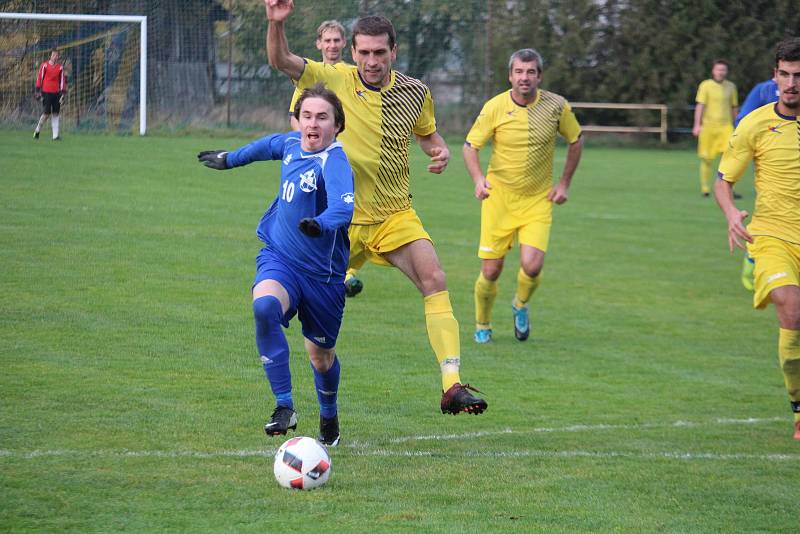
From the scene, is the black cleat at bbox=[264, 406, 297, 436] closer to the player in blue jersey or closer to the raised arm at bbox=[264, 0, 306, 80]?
the player in blue jersey

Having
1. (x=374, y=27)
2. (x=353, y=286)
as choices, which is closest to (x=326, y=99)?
(x=374, y=27)

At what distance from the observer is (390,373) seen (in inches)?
345

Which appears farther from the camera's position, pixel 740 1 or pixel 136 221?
pixel 740 1

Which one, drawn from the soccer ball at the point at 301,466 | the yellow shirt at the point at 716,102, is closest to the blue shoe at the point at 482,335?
the soccer ball at the point at 301,466

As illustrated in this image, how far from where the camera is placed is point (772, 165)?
7.44 meters

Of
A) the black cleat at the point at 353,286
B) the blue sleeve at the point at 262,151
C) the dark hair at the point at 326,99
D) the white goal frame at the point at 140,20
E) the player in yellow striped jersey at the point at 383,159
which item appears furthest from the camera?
the white goal frame at the point at 140,20

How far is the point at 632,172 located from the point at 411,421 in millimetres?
21721

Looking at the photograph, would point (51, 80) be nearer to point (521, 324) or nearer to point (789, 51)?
point (521, 324)

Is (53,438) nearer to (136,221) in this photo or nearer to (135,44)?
(136,221)

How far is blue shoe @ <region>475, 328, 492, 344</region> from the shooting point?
10.6 metres

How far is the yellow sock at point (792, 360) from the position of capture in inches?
283

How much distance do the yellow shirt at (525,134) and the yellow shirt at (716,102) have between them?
47.7 ft

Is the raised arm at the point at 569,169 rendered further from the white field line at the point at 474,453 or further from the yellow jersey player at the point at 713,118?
the yellow jersey player at the point at 713,118

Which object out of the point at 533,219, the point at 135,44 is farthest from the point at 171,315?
the point at 135,44
